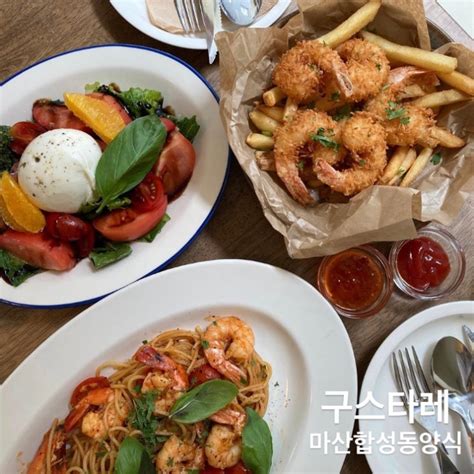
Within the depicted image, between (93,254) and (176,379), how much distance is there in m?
0.55

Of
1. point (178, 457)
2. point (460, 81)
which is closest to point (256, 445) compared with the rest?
point (178, 457)

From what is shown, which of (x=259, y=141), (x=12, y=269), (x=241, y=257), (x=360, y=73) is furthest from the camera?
(x=241, y=257)

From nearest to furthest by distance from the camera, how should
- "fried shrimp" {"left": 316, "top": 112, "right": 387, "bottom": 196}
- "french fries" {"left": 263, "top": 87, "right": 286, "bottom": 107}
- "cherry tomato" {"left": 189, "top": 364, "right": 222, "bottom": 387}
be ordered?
1. "fried shrimp" {"left": 316, "top": 112, "right": 387, "bottom": 196}
2. "french fries" {"left": 263, "top": 87, "right": 286, "bottom": 107}
3. "cherry tomato" {"left": 189, "top": 364, "right": 222, "bottom": 387}

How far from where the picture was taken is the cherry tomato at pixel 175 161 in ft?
6.34

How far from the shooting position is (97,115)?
195cm

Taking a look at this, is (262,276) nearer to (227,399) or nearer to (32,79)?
(227,399)

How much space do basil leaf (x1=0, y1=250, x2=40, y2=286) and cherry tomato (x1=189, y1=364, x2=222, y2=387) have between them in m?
0.71

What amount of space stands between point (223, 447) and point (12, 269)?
0.99 metres

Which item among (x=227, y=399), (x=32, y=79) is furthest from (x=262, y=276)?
(x=32, y=79)

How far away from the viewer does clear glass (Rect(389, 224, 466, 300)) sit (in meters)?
1.95

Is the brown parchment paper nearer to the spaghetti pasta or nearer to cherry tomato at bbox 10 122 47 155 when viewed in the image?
the spaghetti pasta

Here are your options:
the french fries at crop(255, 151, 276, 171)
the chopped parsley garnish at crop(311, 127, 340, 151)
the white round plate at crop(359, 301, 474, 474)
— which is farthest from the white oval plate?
the white round plate at crop(359, 301, 474, 474)

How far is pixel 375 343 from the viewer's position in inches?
79.6

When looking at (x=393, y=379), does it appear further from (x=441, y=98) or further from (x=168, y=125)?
(x=168, y=125)
